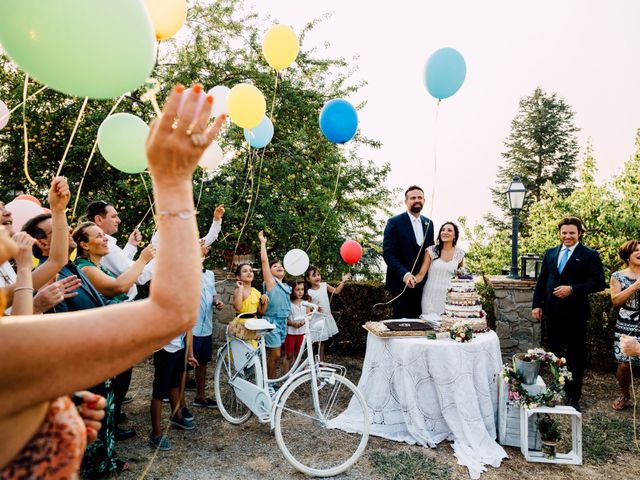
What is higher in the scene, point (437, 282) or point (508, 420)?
point (437, 282)

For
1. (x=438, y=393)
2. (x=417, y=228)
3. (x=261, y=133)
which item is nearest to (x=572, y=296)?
(x=417, y=228)

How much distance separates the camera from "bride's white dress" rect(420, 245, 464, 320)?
14.6ft

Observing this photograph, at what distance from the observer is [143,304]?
2.32 feet

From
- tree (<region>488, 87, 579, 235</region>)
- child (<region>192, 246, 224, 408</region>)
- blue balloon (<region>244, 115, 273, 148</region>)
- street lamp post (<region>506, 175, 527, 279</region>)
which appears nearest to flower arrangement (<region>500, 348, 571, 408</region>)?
street lamp post (<region>506, 175, 527, 279</region>)

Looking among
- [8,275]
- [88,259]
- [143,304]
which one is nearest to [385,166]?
[88,259]

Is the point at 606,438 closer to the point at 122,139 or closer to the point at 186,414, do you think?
the point at 186,414

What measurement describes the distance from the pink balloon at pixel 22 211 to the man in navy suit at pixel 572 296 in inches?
Result: 199

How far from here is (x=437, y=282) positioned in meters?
4.50

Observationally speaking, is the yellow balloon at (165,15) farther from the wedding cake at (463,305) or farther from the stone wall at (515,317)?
the stone wall at (515,317)

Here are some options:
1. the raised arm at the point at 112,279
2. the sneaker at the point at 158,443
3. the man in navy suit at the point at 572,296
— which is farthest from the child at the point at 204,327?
the man in navy suit at the point at 572,296

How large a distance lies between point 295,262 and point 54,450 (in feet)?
15.0

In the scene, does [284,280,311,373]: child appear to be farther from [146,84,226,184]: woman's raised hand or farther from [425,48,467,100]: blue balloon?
[146,84,226,184]: woman's raised hand

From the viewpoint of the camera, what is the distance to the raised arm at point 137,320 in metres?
0.63

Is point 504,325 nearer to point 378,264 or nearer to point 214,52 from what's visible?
point 378,264
